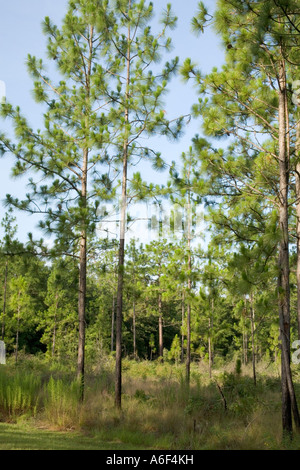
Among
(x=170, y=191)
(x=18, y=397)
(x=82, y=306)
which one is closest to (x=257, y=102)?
(x=170, y=191)

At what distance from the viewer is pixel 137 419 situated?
7.14 metres

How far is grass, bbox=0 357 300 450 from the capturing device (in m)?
5.79

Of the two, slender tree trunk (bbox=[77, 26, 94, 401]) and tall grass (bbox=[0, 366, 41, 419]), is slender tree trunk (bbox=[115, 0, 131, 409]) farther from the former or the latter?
tall grass (bbox=[0, 366, 41, 419])

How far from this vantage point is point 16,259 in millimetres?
8242

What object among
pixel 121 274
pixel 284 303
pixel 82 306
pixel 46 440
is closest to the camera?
pixel 46 440

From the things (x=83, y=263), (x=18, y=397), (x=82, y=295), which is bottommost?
(x=18, y=397)

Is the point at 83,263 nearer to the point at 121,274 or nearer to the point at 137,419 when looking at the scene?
the point at 121,274

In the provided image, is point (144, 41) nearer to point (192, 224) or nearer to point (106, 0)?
point (106, 0)

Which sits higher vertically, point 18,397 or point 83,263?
point 83,263

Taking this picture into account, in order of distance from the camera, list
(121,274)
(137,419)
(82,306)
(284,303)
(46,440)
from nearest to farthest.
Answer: (46,440) → (284,303) → (137,419) → (121,274) → (82,306)

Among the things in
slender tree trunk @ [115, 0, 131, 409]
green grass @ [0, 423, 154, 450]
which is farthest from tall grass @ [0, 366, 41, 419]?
slender tree trunk @ [115, 0, 131, 409]

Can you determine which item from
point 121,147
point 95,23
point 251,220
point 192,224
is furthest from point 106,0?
point 192,224
